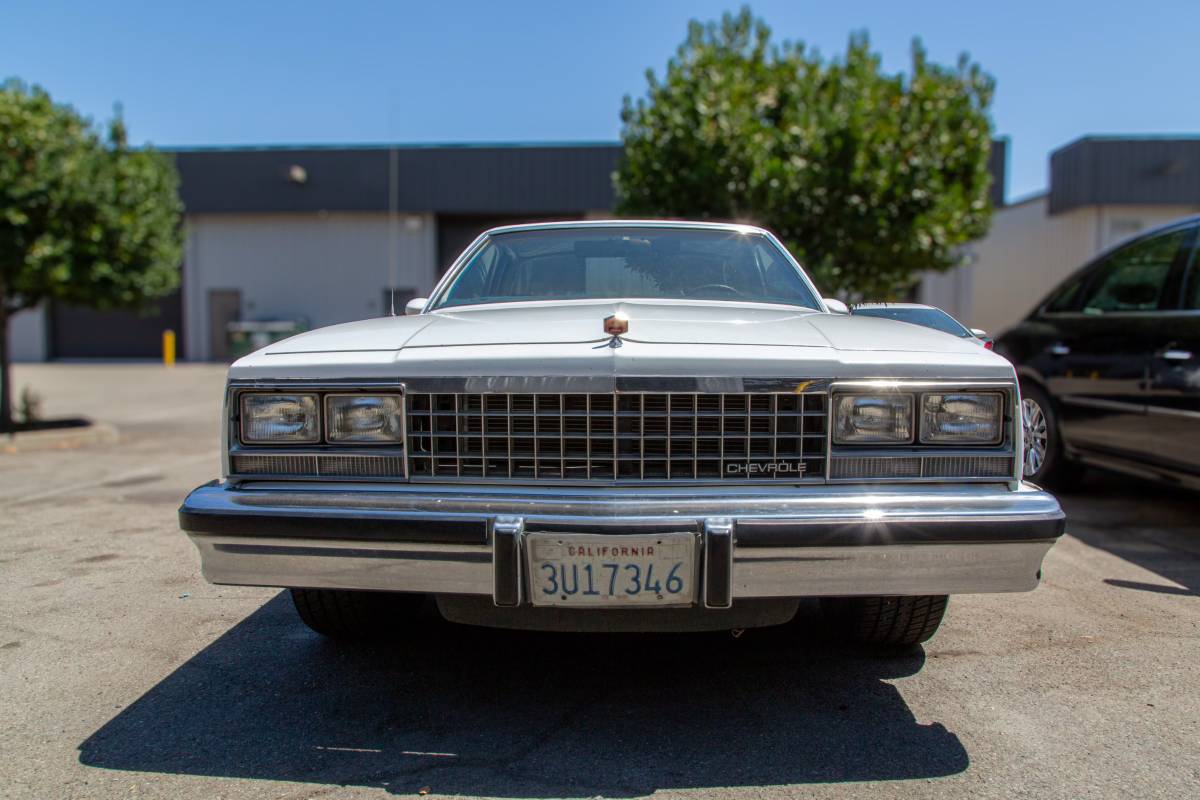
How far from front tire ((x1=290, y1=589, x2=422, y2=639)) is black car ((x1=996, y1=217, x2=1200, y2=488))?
2.98 metres

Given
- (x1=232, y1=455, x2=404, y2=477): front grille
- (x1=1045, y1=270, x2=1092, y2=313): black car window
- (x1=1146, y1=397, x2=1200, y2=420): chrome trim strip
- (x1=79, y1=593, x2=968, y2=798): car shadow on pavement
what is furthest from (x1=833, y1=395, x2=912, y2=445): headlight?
(x1=1045, y1=270, x2=1092, y2=313): black car window

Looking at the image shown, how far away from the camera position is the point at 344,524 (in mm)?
2303

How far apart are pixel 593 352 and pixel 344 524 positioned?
2.54 ft

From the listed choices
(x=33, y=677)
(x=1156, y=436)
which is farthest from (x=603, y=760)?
(x=1156, y=436)

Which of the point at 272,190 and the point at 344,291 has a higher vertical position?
the point at 272,190

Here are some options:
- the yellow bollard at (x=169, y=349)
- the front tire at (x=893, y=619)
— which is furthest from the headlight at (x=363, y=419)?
the yellow bollard at (x=169, y=349)

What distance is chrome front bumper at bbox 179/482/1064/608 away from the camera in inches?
87.0

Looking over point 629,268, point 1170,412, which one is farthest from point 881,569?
point 1170,412

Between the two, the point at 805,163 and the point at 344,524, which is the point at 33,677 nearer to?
the point at 344,524

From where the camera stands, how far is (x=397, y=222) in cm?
2430

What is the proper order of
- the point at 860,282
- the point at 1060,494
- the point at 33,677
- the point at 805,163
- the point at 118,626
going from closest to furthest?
the point at 33,677 < the point at 118,626 < the point at 1060,494 < the point at 805,163 < the point at 860,282

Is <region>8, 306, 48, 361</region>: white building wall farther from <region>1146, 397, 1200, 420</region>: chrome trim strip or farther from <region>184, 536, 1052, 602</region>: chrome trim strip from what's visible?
<region>1146, 397, 1200, 420</region>: chrome trim strip

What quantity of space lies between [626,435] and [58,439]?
8170 millimetres

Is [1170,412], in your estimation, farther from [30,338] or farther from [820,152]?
[30,338]
